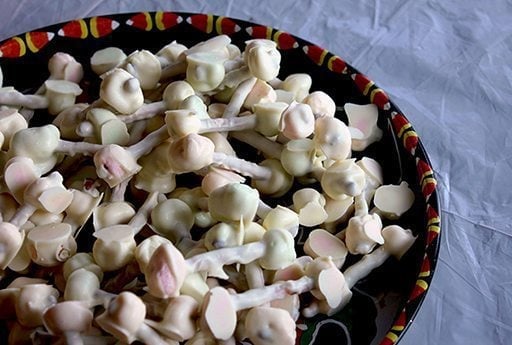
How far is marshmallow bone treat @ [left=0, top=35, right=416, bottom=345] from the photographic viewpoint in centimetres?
33

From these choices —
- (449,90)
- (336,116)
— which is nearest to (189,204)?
(336,116)

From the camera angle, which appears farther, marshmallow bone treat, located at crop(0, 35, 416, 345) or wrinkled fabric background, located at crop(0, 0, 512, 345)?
wrinkled fabric background, located at crop(0, 0, 512, 345)

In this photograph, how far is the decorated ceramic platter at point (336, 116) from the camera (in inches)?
14.4

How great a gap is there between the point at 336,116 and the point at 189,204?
0.13 meters

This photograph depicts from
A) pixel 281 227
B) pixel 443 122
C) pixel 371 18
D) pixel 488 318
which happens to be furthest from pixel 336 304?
pixel 371 18

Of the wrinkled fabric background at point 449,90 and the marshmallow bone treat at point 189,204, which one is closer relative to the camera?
the marshmallow bone treat at point 189,204

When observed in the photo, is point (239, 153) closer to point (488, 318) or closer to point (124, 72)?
point (124, 72)

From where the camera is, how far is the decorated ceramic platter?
37cm

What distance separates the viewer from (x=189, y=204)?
1.27ft

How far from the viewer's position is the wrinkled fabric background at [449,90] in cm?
47

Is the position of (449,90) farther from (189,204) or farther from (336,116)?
(189,204)

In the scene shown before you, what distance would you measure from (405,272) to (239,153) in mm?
120

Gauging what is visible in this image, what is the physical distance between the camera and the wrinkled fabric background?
0.47 meters

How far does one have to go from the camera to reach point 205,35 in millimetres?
502
